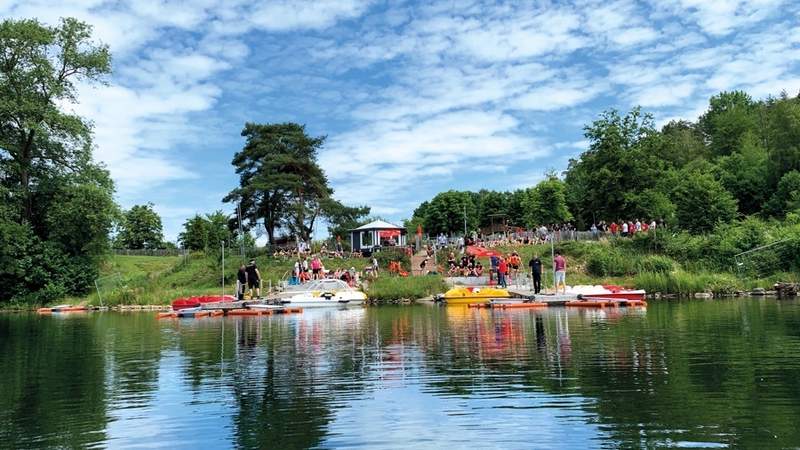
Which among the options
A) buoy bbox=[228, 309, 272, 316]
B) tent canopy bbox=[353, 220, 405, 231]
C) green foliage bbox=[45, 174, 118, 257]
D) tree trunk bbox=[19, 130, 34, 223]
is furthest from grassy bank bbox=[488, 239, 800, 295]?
tree trunk bbox=[19, 130, 34, 223]

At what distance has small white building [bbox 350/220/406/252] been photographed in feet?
185

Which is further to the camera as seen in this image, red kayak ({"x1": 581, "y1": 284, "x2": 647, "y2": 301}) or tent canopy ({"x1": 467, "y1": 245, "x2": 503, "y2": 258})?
tent canopy ({"x1": 467, "y1": 245, "x2": 503, "y2": 258})

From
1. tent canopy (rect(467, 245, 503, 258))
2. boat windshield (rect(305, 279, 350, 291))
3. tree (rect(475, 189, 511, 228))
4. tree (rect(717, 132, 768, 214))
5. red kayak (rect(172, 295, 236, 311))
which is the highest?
tree (rect(475, 189, 511, 228))

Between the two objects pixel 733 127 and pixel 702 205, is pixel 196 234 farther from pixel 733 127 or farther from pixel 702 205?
pixel 733 127

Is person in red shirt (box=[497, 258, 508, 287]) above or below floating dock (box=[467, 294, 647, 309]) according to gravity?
above

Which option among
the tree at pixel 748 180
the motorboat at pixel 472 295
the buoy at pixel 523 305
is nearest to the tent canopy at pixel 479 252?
the motorboat at pixel 472 295

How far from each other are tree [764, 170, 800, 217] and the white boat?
3845 cm

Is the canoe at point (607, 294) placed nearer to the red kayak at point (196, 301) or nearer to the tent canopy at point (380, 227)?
the red kayak at point (196, 301)

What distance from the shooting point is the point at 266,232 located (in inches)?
2379

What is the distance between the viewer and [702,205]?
46.9 meters

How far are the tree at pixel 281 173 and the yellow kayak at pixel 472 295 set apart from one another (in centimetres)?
2741

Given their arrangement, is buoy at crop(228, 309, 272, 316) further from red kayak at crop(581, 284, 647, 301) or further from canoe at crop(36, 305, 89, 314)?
canoe at crop(36, 305, 89, 314)

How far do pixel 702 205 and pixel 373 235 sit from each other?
26.7 m

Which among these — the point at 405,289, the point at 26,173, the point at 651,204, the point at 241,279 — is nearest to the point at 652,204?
the point at 651,204
